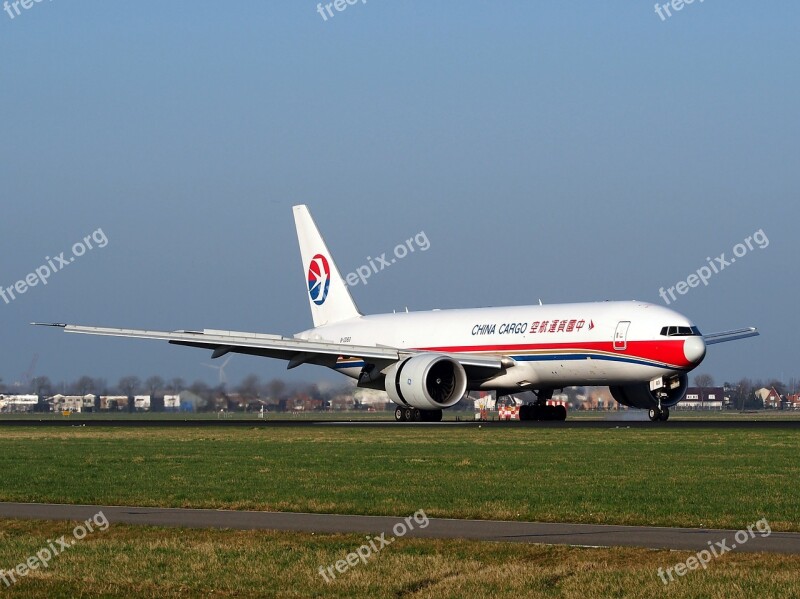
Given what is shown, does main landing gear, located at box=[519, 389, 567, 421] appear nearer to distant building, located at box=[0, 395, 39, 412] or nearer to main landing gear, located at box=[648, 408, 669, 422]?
main landing gear, located at box=[648, 408, 669, 422]

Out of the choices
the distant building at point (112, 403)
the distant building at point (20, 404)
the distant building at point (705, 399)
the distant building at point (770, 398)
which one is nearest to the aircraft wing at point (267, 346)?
the distant building at point (112, 403)

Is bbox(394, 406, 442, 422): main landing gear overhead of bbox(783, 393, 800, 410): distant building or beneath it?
overhead

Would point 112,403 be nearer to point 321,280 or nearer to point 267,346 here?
point 321,280

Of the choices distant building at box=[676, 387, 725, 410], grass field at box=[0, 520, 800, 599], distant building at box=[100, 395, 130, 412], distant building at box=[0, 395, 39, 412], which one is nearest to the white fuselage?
grass field at box=[0, 520, 800, 599]

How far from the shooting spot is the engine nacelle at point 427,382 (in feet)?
185

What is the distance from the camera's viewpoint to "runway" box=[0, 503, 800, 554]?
17.3m

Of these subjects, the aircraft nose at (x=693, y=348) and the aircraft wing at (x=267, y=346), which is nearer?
the aircraft nose at (x=693, y=348)

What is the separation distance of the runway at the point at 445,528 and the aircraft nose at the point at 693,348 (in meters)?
33.8

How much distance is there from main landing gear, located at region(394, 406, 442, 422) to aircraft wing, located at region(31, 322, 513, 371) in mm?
2385

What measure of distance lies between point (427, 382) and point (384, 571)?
4115cm

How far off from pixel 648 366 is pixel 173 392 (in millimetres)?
46912

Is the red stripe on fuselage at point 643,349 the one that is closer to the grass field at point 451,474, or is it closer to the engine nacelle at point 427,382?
the engine nacelle at point 427,382

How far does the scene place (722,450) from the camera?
36.0m

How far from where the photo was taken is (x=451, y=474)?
95.3 feet
